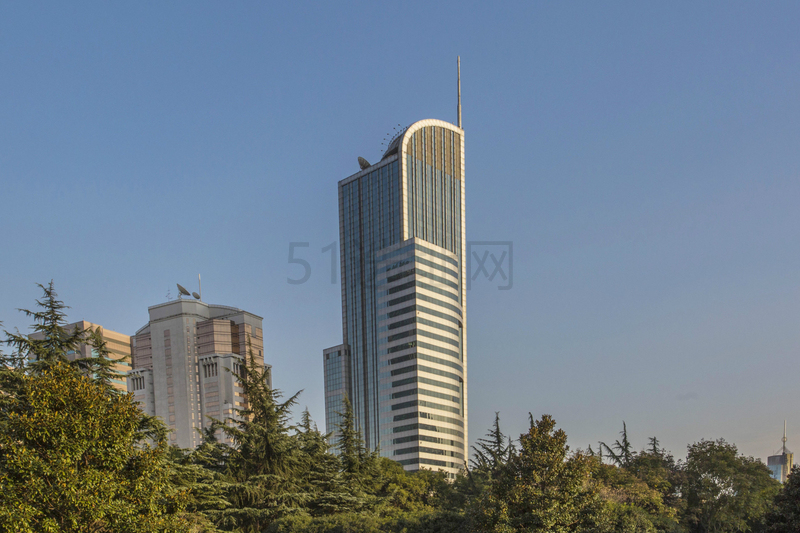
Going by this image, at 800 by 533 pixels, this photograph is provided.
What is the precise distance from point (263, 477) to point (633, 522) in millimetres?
24949

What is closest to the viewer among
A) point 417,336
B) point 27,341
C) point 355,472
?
point 27,341

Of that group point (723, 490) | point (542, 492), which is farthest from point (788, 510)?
point (723, 490)

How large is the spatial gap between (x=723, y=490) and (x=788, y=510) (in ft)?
85.4

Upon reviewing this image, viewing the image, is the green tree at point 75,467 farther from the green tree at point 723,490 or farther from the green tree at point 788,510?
the green tree at point 723,490

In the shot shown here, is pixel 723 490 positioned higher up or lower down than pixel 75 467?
lower down

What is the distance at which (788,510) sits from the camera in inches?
1634

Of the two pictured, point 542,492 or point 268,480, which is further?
point 268,480

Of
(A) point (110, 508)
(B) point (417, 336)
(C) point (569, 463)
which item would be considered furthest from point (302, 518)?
(B) point (417, 336)

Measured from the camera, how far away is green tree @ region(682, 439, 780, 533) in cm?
6397

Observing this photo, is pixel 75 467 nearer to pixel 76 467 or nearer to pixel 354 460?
pixel 76 467

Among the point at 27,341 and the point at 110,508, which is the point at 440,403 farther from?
the point at 110,508

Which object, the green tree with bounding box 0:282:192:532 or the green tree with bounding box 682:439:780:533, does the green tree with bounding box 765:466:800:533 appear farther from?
the green tree with bounding box 0:282:192:532

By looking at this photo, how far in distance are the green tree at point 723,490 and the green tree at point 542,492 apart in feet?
121

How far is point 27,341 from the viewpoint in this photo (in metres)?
38.5
